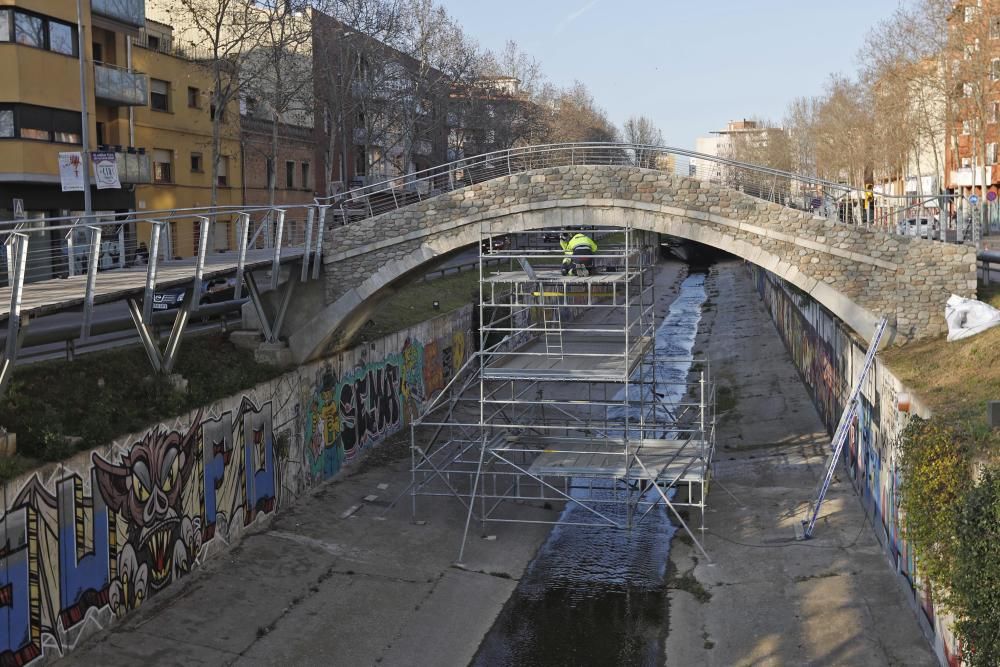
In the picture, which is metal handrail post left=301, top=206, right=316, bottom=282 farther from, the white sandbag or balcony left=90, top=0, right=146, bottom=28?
balcony left=90, top=0, right=146, bottom=28

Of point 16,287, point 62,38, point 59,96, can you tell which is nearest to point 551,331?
point 16,287

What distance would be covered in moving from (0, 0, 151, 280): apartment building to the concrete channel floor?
13.6 metres

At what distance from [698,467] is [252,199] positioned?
31821 mm

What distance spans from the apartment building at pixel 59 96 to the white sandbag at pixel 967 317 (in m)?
22.7

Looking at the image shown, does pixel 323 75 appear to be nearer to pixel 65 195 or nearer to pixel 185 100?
pixel 185 100

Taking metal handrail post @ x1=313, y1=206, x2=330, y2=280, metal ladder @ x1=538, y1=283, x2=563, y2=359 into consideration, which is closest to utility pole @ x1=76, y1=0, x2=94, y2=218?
metal handrail post @ x1=313, y1=206, x2=330, y2=280

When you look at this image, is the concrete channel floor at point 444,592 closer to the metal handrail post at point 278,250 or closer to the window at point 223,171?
the metal handrail post at point 278,250

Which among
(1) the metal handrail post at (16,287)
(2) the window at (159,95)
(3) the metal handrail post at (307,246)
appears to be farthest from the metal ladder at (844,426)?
(2) the window at (159,95)

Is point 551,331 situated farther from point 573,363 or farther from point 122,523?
point 122,523

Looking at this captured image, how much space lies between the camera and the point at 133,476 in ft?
57.9

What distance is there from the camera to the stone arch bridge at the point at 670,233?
2308 cm

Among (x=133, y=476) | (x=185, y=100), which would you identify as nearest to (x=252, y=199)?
(x=185, y=100)

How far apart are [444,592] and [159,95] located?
95.7ft

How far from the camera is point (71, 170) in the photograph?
31562mm
